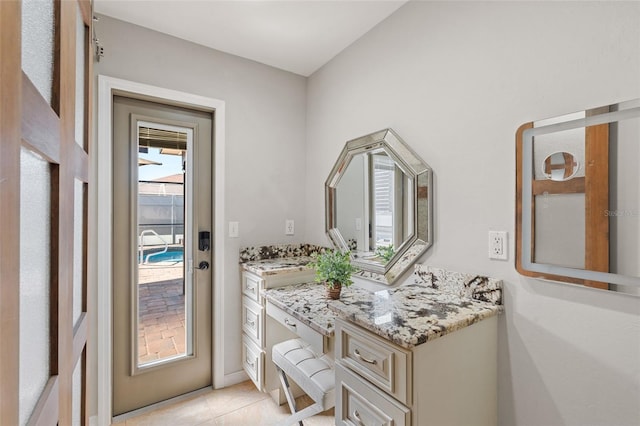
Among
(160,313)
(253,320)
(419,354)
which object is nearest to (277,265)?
(253,320)

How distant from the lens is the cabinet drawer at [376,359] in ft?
3.39

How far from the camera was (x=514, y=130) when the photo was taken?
4.16 feet

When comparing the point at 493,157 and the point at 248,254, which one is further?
the point at 248,254

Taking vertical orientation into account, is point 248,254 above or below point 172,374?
above

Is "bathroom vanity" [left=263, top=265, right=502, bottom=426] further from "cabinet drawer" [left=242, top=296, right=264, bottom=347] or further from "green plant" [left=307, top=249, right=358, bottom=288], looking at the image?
"cabinet drawer" [left=242, top=296, right=264, bottom=347]

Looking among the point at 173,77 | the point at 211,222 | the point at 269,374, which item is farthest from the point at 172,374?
the point at 173,77

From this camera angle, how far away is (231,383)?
2.32m

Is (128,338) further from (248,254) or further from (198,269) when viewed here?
(248,254)

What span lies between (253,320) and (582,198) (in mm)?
1961

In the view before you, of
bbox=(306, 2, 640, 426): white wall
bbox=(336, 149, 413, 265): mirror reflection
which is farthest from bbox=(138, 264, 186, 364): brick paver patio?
bbox=(306, 2, 640, 426): white wall

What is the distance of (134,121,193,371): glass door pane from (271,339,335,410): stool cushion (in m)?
0.89

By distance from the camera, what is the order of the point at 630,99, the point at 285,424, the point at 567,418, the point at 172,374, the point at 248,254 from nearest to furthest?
the point at 630,99 → the point at 567,418 → the point at 285,424 → the point at 172,374 → the point at 248,254

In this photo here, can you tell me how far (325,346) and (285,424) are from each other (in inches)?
27.3

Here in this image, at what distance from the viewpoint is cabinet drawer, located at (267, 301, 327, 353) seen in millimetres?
1493
